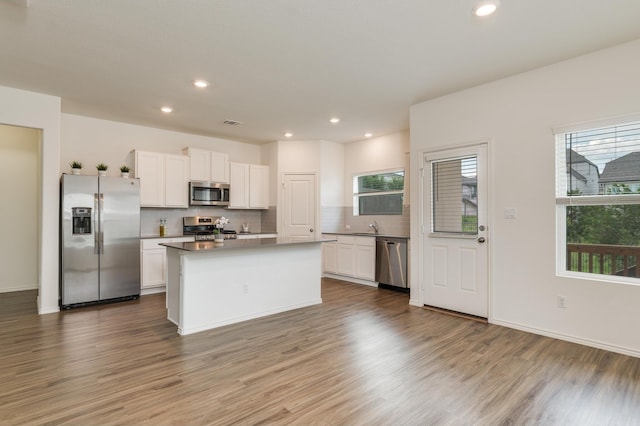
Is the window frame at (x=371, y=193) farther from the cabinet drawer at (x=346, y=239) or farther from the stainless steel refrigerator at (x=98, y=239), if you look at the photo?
the stainless steel refrigerator at (x=98, y=239)

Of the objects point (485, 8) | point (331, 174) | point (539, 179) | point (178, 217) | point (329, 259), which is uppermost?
point (485, 8)

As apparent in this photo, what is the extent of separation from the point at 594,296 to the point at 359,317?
7.62 ft

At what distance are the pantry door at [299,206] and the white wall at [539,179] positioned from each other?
3.08 meters

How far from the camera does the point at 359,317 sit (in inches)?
161

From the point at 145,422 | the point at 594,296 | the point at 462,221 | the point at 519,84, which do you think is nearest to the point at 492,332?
the point at 594,296

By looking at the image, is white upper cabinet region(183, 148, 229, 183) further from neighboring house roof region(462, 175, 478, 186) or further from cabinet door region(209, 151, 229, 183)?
neighboring house roof region(462, 175, 478, 186)

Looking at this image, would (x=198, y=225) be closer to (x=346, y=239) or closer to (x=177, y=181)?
(x=177, y=181)

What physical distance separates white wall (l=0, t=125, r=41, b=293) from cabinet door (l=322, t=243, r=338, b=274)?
4914 millimetres

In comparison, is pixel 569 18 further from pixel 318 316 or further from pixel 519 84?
pixel 318 316

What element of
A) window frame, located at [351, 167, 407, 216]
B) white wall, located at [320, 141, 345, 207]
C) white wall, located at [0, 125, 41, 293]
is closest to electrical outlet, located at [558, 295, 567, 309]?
window frame, located at [351, 167, 407, 216]

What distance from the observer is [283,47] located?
3.11 m

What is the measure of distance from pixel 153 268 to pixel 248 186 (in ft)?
7.56

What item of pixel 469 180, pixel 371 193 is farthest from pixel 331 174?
pixel 469 180

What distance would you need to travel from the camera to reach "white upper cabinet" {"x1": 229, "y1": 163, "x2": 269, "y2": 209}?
6477 mm
